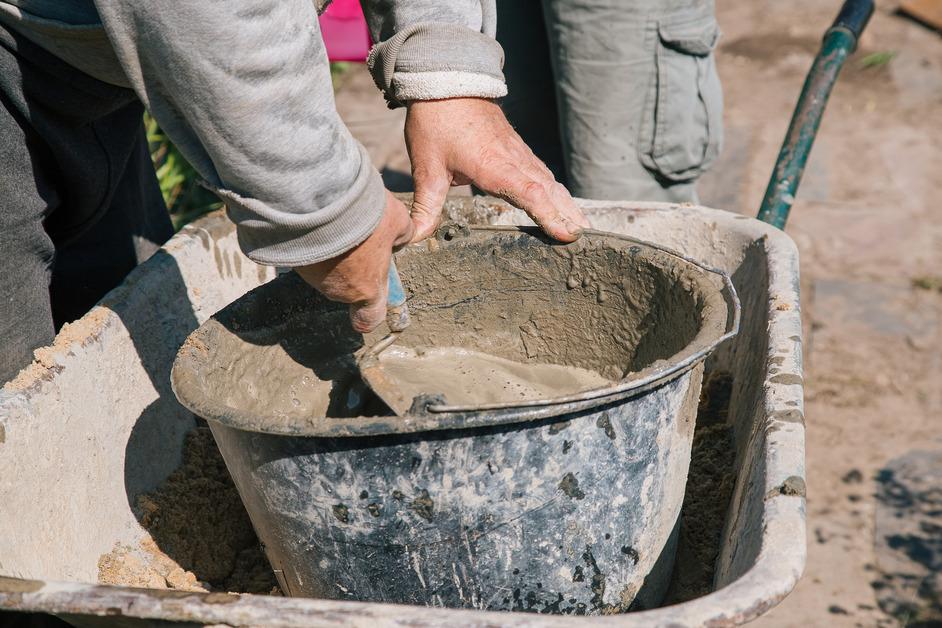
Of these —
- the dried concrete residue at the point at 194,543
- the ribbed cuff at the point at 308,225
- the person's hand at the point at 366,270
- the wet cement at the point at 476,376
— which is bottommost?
the dried concrete residue at the point at 194,543

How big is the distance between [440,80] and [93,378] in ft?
2.69

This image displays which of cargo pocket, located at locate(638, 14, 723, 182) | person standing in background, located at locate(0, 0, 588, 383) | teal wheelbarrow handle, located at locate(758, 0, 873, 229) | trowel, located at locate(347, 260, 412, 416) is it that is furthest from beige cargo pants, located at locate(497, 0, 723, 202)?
trowel, located at locate(347, 260, 412, 416)

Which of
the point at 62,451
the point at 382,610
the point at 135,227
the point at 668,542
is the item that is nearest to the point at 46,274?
the point at 62,451

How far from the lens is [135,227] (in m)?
2.21

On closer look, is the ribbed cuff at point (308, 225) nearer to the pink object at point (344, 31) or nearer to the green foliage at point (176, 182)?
the pink object at point (344, 31)

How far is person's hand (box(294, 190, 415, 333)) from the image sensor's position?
138 centimetres

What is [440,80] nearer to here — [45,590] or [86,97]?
[86,97]

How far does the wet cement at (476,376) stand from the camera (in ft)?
5.86

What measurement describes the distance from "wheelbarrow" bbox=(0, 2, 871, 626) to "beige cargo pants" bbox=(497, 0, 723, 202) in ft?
0.77

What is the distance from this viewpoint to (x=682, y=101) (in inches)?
90.1

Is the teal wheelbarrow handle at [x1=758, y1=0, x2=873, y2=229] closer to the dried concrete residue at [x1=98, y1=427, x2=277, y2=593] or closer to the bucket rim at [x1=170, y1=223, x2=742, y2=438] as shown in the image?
the bucket rim at [x1=170, y1=223, x2=742, y2=438]

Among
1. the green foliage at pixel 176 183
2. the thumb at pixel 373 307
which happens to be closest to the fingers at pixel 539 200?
the thumb at pixel 373 307

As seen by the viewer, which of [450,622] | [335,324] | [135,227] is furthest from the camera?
[135,227]

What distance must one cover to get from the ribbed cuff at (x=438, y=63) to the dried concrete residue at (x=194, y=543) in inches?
35.0
